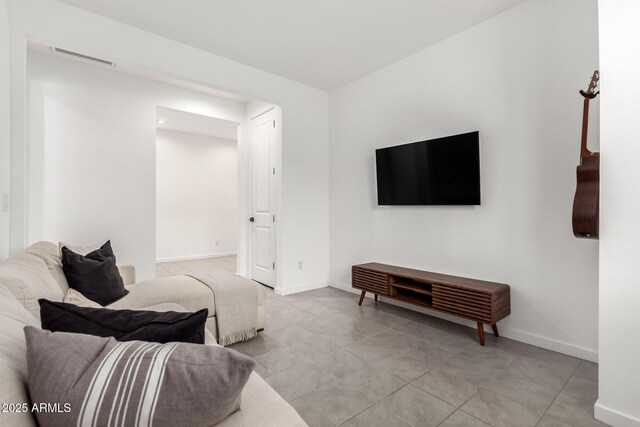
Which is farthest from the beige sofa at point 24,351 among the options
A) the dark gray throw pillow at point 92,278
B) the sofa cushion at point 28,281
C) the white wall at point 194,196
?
the white wall at point 194,196

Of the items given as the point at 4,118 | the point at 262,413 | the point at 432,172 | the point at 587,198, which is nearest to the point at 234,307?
the point at 262,413

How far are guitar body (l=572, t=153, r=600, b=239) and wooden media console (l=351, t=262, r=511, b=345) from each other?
2.69 ft

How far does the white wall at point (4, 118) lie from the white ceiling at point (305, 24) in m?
0.57

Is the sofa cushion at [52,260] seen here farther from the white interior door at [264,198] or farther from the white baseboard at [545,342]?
the white baseboard at [545,342]

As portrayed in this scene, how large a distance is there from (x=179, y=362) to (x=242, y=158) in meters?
4.63

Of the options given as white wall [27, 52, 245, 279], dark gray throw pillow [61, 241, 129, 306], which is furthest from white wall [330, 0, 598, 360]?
white wall [27, 52, 245, 279]

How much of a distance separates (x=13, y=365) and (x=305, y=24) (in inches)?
119

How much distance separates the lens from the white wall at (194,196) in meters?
6.24

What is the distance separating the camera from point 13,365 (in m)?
0.64

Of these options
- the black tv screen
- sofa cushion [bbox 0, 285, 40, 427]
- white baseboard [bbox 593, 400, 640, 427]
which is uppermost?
the black tv screen

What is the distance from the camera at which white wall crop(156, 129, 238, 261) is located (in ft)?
20.5

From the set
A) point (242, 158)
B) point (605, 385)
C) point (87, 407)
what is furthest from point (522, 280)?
point (242, 158)

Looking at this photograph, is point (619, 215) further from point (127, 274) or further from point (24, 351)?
point (127, 274)

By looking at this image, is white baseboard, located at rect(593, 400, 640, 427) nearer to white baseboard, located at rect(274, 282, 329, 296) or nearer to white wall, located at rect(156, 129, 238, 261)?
white baseboard, located at rect(274, 282, 329, 296)
